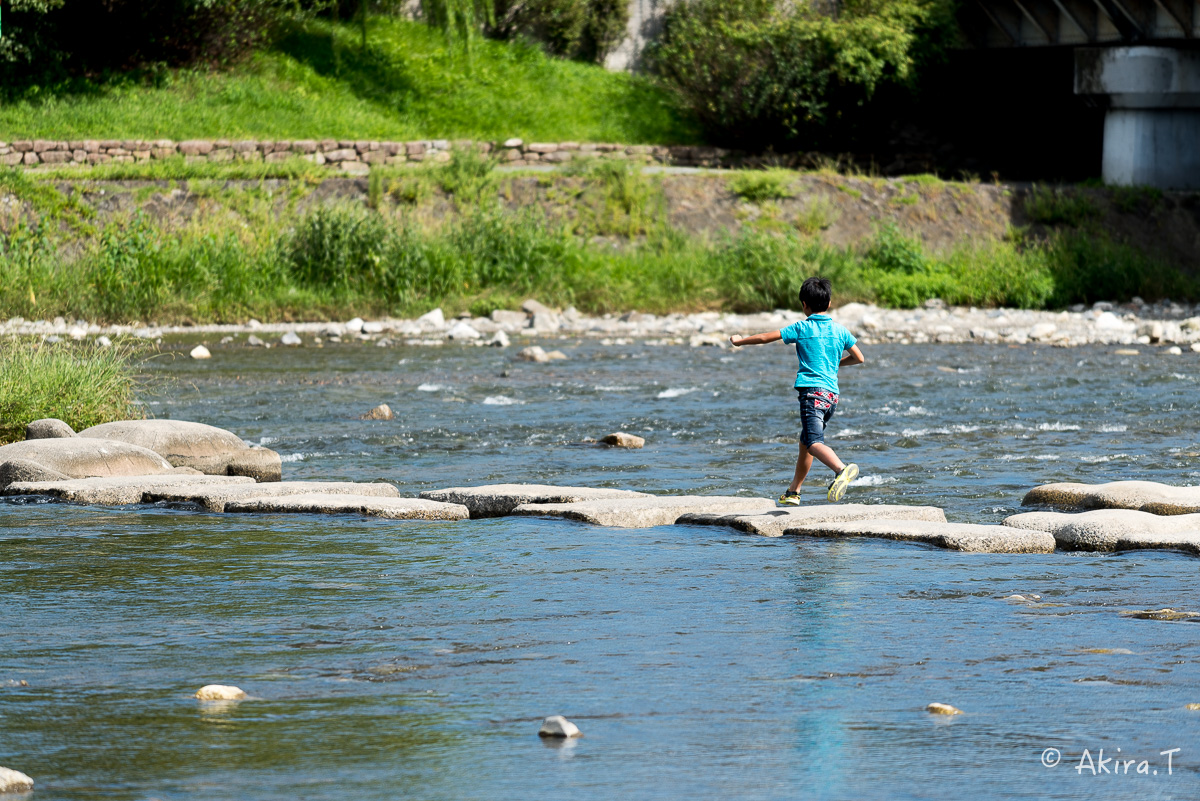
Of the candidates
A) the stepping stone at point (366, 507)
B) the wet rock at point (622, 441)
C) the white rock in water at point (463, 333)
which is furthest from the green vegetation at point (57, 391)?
the white rock in water at point (463, 333)

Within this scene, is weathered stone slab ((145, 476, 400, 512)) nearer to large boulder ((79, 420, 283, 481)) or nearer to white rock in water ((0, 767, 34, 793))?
large boulder ((79, 420, 283, 481))

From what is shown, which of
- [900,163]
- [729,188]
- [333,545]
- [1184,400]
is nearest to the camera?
[333,545]

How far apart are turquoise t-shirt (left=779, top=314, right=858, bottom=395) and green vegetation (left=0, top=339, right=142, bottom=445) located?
5.72m

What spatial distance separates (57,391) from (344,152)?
22.8 metres

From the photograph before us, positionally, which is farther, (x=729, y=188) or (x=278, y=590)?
(x=729, y=188)

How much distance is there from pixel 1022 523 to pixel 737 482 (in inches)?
113

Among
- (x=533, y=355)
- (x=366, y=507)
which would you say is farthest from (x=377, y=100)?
(x=366, y=507)

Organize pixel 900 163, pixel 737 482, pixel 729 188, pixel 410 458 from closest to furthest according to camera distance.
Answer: pixel 737 482
pixel 410 458
pixel 729 188
pixel 900 163

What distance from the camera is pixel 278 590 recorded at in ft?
21.2

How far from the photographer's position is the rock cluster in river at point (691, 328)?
22062 mm

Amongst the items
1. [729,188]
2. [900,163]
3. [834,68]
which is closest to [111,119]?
[729,188]

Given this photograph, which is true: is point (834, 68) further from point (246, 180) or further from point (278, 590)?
point (278, 590)

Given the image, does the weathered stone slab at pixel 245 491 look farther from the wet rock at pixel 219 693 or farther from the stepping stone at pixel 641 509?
the wet rock at pixel 219 693

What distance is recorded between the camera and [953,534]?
7473mm
